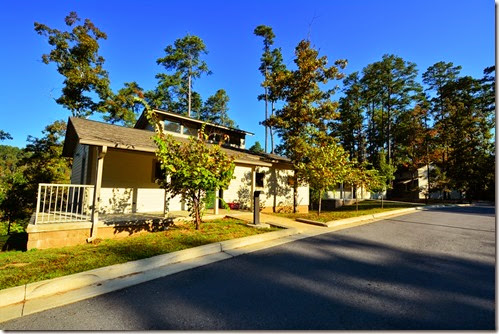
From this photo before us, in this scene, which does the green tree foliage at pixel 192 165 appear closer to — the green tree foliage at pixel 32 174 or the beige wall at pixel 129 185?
the beige wall at pixel 129 185

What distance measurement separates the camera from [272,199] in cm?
1348

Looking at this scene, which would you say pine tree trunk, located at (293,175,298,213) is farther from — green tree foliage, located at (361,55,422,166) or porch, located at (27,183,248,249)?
green tree foliage, located at (361,55,422,166)

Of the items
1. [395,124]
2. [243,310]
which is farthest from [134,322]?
[395,124]

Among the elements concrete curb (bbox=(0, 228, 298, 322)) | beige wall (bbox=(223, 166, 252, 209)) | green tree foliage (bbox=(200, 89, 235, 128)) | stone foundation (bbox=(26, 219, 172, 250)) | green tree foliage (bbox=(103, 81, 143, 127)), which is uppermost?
green tree foliage (bbox=(200, 89, 235, 128))

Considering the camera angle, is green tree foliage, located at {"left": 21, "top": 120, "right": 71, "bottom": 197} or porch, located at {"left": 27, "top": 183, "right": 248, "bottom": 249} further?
green tree foliage, located at {"left": 21, "top": 120, "right": 71, "bottom": 197}

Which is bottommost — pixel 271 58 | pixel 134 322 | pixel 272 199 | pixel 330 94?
pixel 134 322

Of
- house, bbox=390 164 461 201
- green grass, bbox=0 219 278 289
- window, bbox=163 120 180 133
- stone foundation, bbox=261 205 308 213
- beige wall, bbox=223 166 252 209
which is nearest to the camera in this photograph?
green grass, bbox=0 219 278 289

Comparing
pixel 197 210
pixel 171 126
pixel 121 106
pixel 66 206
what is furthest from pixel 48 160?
pixel 197 210

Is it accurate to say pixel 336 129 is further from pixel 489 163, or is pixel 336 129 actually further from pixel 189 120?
pixel 189 120

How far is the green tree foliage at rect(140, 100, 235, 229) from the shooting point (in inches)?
257

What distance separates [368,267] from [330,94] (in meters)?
10.6

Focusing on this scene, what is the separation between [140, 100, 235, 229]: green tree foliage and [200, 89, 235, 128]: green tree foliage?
30.2 m

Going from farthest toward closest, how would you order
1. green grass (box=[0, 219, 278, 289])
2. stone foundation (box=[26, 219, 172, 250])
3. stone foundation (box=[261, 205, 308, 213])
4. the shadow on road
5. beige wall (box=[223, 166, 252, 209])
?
stone foundation (box=[261, 205, 308, 213]) < beige wall (box=[223, 166, 252, 209]) < stone foundation (box=[26, 219, 172, 250]) < green grass (box=[0, 219, 278, 289]) < the shadow on road

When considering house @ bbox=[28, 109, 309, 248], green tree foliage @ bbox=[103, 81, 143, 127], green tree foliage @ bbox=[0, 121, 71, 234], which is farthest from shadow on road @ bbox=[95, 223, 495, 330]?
green tree foliage @ bbox=[103, 81, 143, 127]
